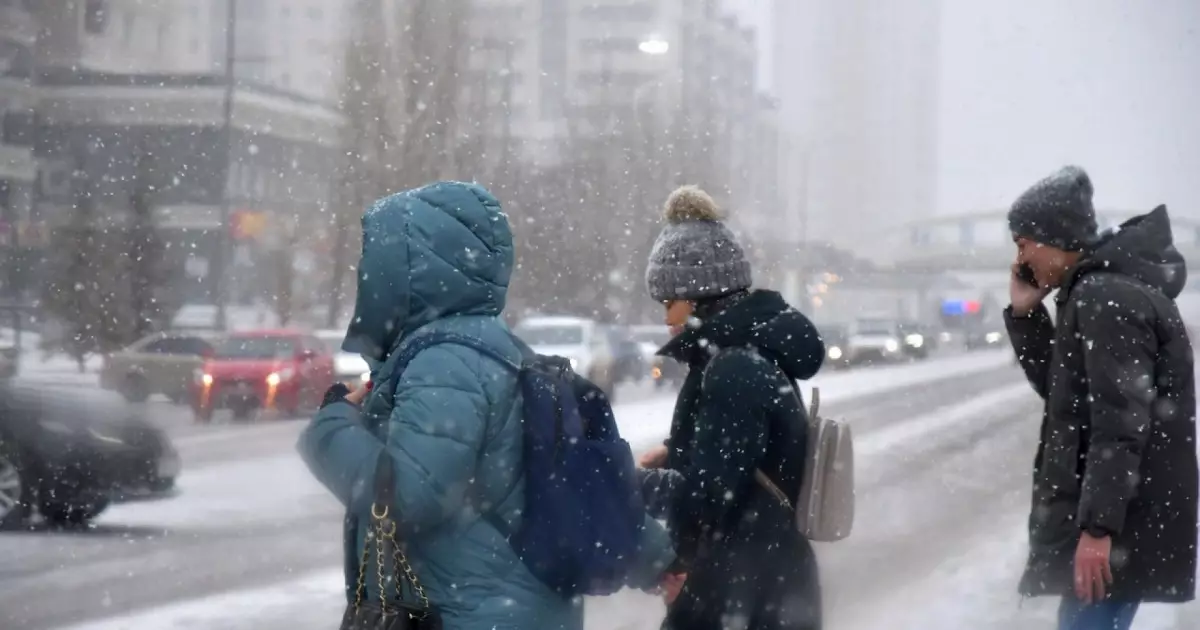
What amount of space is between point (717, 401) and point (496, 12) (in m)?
41.6

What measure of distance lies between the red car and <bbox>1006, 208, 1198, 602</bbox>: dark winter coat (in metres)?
20.5

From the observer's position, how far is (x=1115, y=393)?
3254 mm

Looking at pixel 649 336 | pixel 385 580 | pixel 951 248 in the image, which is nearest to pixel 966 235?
pixel 951 248

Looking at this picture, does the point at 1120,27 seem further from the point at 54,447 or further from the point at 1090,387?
the point at 1090,387

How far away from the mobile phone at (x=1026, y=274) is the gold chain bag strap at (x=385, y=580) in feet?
5.69

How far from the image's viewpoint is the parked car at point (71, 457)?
9953 millimetres

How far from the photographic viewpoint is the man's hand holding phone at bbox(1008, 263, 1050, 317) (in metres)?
3.55

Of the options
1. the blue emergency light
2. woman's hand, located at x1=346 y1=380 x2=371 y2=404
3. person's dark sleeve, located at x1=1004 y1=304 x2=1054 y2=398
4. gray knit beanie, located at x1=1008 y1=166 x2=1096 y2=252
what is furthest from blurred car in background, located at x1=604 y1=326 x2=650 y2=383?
the blue emergency light

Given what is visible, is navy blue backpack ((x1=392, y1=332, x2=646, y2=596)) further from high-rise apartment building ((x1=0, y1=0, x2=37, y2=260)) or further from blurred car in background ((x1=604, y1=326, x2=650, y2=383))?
high-rise apartment building ((x1=0, y1=0, x2=37, y2=260))

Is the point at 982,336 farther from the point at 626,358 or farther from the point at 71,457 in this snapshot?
the point at 71,457

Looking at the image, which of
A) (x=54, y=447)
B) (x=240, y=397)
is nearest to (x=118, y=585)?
(x=54, y=447)

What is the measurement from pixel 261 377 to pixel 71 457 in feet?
44.4

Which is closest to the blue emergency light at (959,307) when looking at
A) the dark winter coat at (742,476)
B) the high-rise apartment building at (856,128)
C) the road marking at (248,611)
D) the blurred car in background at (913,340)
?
the high-rise apartment building at (856,128)

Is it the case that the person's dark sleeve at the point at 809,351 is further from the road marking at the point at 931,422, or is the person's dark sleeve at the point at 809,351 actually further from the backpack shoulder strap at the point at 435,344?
the road marking at the point at 931,422
